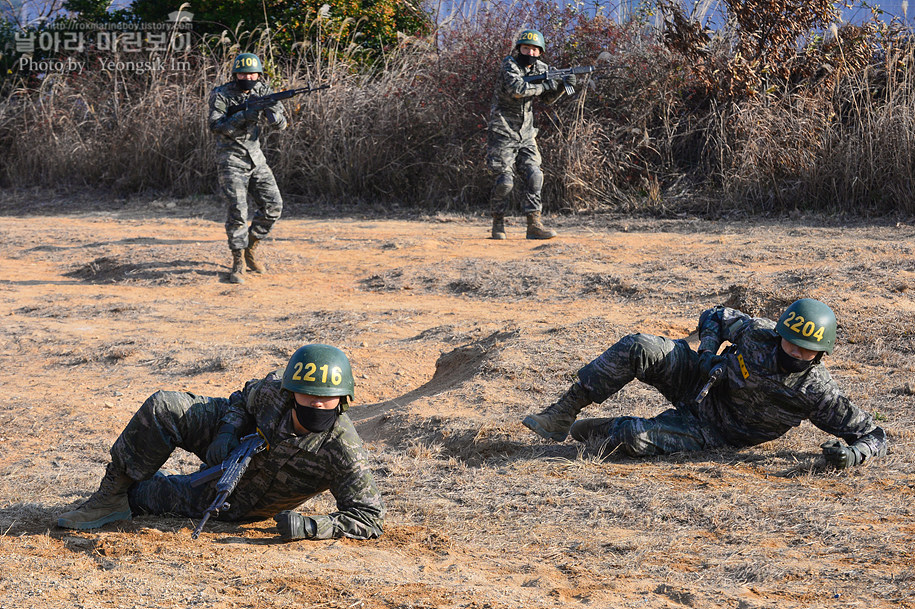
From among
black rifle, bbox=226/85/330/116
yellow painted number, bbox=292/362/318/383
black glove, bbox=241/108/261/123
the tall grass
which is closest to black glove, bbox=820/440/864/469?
yellow painted number, bbox=292/362/318/383

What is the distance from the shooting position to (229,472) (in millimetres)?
3775

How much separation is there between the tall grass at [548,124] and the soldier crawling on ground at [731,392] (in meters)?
7.39

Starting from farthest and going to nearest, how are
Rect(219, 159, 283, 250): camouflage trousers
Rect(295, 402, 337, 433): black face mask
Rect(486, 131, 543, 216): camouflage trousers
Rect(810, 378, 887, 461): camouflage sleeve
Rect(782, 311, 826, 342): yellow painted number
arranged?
1. Rect(486, 131, 543, 216): camouflage trousers
2. Rect(219, 159, 283, 250): camouflage trousers
3. Rect(810, 378, 887, 461): camouflage sleeve
4. Rect(782, 311, 826, 342): yellow painted number
5. Rect(295, 402, 337, 433): black face mask

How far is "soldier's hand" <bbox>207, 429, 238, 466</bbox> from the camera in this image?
3982 millimetres

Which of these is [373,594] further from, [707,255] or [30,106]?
[30,106]

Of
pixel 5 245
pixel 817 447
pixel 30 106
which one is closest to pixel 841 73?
pixel 817 447

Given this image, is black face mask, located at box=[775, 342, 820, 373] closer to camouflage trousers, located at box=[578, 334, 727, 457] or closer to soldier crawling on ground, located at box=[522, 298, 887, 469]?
soldier crawling on ground, located at box=[522, 298, 887, 469]

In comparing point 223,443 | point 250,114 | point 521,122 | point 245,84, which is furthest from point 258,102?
point 223,443

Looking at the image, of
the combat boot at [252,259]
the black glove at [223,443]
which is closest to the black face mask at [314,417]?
the black glove at [223,443]

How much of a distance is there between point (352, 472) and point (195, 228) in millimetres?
9262

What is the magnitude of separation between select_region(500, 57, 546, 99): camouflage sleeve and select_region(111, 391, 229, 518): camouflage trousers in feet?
22.5

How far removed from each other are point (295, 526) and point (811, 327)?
2.37m

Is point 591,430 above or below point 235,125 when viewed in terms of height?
below

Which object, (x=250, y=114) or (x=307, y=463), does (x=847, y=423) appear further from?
(x=250, y=114)
